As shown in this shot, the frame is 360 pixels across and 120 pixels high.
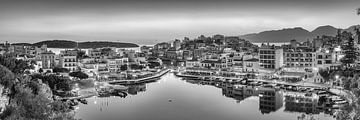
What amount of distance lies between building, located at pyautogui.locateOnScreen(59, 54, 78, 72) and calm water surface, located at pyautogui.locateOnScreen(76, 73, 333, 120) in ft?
28.7

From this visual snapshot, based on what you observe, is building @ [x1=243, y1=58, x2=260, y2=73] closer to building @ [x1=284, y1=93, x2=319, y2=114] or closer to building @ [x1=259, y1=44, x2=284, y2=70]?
building @ [x1=259, y1=44, x2=284, y2=70]

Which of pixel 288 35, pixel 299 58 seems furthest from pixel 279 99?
pixel 288 35

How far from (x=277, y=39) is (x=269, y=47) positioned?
194 feet

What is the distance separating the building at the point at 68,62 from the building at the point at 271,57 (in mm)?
16675

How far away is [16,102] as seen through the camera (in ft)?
22.0

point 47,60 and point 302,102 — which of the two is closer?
point 302,102

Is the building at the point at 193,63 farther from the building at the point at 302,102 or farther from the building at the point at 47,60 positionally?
the building at the point at 302,102

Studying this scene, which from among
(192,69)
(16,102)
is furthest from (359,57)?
(16,102)

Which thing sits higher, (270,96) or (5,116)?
(5,116)

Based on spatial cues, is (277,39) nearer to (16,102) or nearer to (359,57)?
(359,57)

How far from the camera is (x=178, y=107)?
17.5 meters

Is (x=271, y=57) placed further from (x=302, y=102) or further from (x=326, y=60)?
(x=302, y=102)

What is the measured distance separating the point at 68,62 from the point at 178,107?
15.5 m

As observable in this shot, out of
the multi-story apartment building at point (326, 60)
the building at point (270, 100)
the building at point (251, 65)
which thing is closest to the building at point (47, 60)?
the building at point (251, 65)
